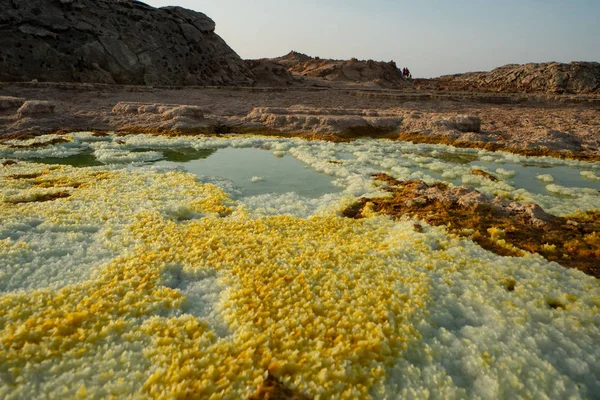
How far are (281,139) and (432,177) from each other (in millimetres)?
13426

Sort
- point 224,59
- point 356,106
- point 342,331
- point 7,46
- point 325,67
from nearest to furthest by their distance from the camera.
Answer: point 342,331
point 356,106
point 7,46
point 224,59
point 325,67

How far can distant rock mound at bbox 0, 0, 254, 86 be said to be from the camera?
53812 mm

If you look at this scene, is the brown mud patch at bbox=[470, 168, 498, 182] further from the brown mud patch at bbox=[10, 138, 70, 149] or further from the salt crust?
the brown mud patch at bbox=[10, 138, 70, 149]

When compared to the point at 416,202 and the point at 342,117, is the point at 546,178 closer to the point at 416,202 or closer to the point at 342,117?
the point at 416,202

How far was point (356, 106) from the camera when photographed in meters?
40.8

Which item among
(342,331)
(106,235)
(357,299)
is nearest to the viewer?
(342,331)

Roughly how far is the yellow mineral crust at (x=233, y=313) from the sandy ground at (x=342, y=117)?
65.2 ft

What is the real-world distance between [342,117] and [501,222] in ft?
69.2

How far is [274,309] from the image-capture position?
728cm

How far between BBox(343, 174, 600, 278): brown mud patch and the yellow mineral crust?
2477mm

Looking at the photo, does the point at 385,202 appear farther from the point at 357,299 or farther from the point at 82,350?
the point at 82,350

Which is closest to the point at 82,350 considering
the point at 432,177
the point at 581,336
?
the point at 581,336

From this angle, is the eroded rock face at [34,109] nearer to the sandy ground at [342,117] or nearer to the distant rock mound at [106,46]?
the sandy ground at [342,117]

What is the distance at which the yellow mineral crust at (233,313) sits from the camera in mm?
5660
